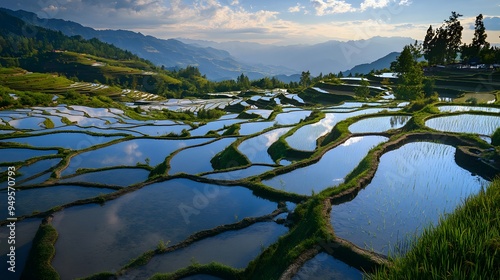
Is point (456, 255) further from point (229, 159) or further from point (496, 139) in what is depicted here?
point (229, 159)

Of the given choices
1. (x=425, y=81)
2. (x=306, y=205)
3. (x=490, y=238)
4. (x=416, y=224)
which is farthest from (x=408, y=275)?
(x=425, y=81)

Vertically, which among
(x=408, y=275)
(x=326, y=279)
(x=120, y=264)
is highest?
(x=408, y=275)

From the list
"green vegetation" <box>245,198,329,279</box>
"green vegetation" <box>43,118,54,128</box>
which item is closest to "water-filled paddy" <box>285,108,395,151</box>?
"green vegetation" <box>245,198,329,279</box>

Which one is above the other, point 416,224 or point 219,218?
point 416,224

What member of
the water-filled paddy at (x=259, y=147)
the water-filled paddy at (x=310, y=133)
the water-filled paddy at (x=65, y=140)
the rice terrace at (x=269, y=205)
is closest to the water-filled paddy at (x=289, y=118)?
the water-filled paddy at (x=310, y=133)

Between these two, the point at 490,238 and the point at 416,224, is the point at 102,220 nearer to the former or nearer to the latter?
the point at 416,224

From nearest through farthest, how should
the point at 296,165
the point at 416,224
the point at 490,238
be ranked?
1. the point at 490,238
2. the point at 416,224
3. the point at 296,165

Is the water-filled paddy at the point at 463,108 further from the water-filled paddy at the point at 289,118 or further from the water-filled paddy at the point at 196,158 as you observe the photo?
the water-filled paddy at the point at 196,158
